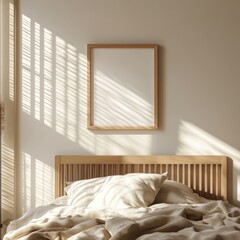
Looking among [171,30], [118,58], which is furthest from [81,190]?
[171,30]

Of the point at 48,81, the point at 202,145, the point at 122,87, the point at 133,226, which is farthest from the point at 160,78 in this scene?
the point at 133,226

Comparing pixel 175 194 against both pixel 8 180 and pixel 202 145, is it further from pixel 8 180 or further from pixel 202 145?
pixel 8 180

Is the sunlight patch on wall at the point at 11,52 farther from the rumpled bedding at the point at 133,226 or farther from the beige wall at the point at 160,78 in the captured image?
the rumpled bedding at the point at 133,226

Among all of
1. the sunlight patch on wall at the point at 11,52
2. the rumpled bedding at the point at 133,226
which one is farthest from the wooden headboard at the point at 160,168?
the rumpled bedding at the point at 133,226

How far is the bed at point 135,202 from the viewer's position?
2.89 m

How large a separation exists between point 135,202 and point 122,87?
1.12 metres

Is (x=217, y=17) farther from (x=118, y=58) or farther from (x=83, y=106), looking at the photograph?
(x=83, y=106)

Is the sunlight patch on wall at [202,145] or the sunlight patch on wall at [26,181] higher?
the sunlight patch on wall at [202,145]

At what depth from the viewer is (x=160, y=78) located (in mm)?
4547

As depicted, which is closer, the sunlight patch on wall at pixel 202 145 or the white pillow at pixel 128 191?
the white pillow at pixel 128 191

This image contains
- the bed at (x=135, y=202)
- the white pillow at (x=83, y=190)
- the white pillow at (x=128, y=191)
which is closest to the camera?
the bed at (x=135, y=202)

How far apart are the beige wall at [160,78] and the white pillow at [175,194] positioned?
0.42 metres

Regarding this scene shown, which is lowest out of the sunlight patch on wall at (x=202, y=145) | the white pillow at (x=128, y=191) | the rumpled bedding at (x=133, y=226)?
the rumpled bedding at (x=133, y=226)

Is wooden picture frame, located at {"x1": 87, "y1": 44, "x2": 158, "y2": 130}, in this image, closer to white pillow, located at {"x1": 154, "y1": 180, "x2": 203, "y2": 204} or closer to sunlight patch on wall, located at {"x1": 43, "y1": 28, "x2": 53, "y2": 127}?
sunlight patch on wall, located at {"x1": 43, "y1": 28, "x2": 53, "y2": 127}
